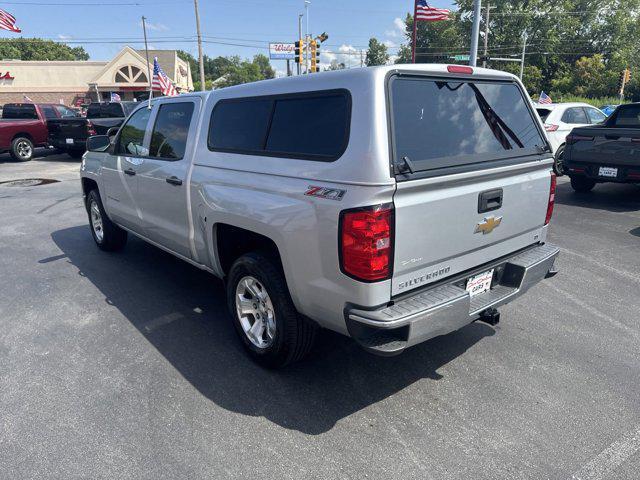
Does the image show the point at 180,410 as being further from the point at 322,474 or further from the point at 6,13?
the point at 6,13

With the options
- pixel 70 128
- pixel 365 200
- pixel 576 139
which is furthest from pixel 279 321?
pixel 70 128

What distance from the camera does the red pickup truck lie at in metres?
15.2

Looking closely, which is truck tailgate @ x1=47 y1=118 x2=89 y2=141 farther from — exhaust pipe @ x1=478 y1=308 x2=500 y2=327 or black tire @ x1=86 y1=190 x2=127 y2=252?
exhaust pipe @ x1=478 y1=308 x2=500 y2=327

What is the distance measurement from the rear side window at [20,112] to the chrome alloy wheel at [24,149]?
0.89 metres

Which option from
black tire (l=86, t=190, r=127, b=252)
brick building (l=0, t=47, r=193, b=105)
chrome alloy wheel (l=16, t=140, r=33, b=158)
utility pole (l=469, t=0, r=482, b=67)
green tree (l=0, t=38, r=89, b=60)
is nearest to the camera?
black tire (l=86, t=190, r=127, b=252)

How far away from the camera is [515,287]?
127 inches

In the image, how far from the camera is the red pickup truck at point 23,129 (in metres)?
15.2

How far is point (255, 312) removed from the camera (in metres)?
3.41

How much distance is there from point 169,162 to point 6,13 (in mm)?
20808

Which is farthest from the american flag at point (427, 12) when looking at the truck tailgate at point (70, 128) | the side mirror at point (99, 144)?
the side mirror at point (99, 144)

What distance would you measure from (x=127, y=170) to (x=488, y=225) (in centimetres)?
371

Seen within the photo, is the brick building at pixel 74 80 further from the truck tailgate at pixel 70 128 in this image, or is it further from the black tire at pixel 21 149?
the truck tailgate at pixel 70 128

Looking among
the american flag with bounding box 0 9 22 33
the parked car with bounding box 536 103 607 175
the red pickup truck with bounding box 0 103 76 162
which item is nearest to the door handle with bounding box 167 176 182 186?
the parked car with bounding box 536 103 607 175

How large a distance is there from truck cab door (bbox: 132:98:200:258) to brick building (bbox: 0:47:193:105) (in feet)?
167
